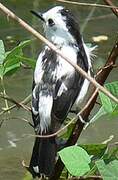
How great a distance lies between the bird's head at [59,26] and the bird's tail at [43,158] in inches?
14.9

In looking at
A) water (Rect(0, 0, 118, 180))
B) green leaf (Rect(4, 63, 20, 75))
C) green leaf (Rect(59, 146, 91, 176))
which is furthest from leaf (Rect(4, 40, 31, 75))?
water (Rect(0, 0, 118, 180))

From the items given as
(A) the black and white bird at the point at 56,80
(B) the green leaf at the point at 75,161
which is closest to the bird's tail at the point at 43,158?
(A) the black and white bird at the point at 56,80

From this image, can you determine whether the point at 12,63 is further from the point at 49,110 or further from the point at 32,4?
the point at 32,4

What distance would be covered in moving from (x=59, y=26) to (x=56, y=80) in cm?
17

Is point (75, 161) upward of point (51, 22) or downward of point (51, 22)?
upward

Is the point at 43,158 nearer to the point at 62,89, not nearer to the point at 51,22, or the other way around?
the point at 62,89

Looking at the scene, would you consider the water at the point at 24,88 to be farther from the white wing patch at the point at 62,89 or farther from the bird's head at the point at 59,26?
the bird's head at the point at 59,26

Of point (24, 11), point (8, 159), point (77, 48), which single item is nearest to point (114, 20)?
point (24, 11)

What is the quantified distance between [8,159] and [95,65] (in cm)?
117

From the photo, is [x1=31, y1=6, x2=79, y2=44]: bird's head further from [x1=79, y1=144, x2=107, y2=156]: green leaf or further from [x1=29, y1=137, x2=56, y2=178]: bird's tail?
[x1=79, y1=144, x2=107, y2=156]: green leaf

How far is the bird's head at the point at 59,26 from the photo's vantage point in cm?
206

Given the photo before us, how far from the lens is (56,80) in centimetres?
206

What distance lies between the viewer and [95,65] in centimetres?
422

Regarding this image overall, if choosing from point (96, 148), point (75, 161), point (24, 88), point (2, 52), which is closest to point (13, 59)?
point (2, 52)
